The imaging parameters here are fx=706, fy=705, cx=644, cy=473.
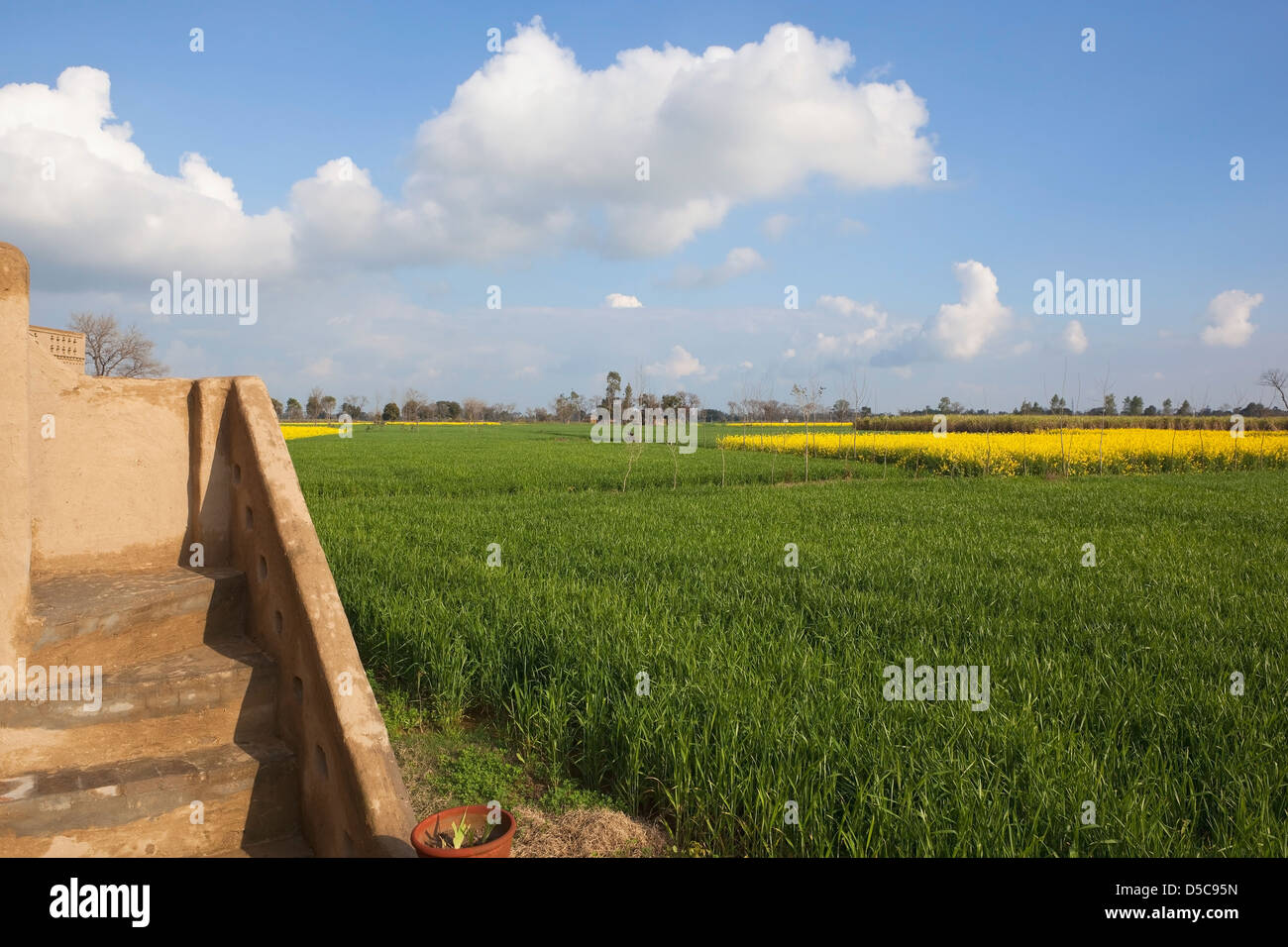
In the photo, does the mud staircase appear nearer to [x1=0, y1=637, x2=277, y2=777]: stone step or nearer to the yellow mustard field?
[x1=0, y1=637, x2=277, y2=777]: stone step

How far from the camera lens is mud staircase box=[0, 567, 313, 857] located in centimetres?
266

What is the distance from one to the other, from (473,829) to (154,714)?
1.68m

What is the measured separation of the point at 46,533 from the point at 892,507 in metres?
11.3

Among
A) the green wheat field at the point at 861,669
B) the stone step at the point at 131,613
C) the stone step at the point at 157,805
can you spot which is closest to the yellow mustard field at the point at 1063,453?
the green wheat field at the point at 861,669

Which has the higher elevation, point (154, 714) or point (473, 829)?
point (154, 714)

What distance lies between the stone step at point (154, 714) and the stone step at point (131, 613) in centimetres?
10

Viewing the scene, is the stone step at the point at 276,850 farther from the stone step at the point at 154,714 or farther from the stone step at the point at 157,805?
the stone step at the point at 154,714

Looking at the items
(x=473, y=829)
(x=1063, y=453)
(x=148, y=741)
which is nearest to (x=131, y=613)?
(x=148, y=741)

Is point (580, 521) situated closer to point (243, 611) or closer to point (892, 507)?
point (892, 507)

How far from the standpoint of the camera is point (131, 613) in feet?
10.7

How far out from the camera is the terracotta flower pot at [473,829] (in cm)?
216

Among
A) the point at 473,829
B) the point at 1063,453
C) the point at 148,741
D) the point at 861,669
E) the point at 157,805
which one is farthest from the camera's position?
the point at 1063,453

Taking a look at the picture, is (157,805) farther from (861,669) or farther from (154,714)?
(861,669)

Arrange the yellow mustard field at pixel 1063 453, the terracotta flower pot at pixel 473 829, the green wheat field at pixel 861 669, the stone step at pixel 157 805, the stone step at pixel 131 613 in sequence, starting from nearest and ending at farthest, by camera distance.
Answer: the terracotta flower pot at pixel 473 829, the stone step at pixel 157 805, the green wheat field at pixel 861 669, the stone step at pixel 131 613, the yellow mustard field at pixel 1063 453
